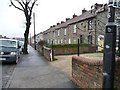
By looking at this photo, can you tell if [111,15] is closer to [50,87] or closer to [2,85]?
[50,87]

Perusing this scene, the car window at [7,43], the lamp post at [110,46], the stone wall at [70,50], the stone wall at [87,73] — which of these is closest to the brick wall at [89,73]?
the stone wall at [87,73]

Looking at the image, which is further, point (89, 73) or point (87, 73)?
point (87, 73)

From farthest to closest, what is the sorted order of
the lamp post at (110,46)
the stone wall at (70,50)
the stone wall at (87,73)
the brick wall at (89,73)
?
1. the stone wall at (70,50)
2. the stone wall at (87,73)
3. the brick wall at (89,73)
4. the lamp post at (110,46)

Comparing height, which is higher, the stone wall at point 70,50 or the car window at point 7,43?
the car window at point 7,43

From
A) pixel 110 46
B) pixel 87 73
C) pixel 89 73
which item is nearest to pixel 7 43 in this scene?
pixel 87 73

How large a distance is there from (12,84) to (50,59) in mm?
10745

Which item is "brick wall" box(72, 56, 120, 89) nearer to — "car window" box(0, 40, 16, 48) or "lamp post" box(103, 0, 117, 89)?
"lamp post" box(103, 0, 117, 89)

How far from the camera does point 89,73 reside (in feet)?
25.3

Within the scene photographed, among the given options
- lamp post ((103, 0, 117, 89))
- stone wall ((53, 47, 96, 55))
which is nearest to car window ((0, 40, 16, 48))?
stone wall ((53, 47, 96, 55))

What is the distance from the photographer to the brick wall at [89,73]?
19.3ft

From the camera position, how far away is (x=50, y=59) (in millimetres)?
20422

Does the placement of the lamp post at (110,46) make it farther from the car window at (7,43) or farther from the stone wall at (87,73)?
the car window at (7,43)

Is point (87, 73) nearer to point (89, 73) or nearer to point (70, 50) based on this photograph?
point (89, 73)

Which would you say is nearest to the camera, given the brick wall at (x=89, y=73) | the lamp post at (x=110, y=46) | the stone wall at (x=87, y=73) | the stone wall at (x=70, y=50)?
the lamp post at (x=110, y=46)
